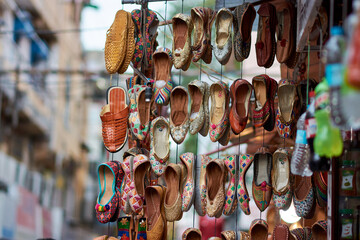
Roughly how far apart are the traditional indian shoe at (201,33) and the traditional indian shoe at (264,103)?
37 centimetres

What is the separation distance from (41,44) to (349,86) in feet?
36.9

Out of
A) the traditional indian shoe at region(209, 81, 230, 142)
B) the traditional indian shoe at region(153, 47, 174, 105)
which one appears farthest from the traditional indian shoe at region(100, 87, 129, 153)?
the traditional indian shoe at region(209, 81, 230, 142)

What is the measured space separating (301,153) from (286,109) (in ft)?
3.08

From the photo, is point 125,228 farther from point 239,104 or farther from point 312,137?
point 312,137

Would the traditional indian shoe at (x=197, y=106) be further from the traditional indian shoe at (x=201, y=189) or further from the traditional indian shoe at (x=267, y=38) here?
the traditional indian shoe at (x=267, y=38)

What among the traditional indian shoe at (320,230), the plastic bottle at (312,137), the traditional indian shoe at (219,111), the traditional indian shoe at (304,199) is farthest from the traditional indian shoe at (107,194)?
the plastic bottle at (312,137)

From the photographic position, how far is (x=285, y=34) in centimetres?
367

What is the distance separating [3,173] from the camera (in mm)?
11117

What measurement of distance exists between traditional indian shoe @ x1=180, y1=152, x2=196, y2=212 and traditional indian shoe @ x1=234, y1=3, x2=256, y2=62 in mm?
705

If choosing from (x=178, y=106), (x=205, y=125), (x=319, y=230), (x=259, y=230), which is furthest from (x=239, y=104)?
(x=319, y=230)

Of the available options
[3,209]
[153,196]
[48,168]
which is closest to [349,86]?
[153,196]

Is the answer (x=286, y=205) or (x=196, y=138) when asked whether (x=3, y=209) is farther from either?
(x=286, y=205)

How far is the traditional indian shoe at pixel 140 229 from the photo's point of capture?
3721mm

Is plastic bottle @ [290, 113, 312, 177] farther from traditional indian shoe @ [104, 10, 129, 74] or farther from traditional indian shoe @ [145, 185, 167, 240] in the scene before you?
traditional indian shoe @ [104, 10, 129, 74]
